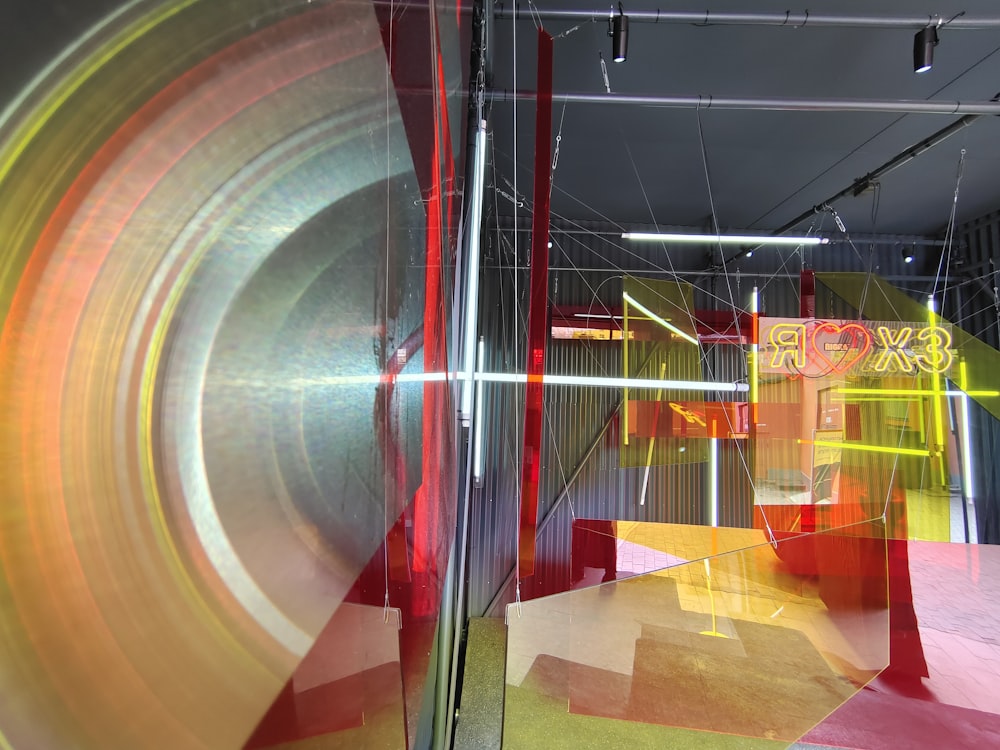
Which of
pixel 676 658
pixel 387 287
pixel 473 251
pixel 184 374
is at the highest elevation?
pixel 473 251

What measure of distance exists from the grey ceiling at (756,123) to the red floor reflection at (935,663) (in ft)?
8.89

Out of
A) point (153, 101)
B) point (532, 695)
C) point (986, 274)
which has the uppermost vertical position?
point (986, 274)

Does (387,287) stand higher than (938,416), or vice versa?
(387,287)

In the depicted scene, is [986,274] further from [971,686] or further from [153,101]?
[153,101]

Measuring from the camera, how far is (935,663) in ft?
7.63

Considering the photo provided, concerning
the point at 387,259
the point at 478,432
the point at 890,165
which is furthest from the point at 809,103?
the point at 387,259

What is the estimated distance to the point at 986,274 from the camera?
14.1 feet

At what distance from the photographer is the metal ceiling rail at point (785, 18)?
2102 mm

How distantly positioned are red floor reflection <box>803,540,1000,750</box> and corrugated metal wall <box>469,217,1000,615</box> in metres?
1.42

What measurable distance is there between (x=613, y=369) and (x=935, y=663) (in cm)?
277

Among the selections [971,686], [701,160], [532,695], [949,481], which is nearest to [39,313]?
[532,695]

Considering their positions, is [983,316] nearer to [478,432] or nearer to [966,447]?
[966,447]

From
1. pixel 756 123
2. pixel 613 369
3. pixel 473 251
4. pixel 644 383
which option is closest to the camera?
pixel 473 251

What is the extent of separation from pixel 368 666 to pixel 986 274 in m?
6.12
